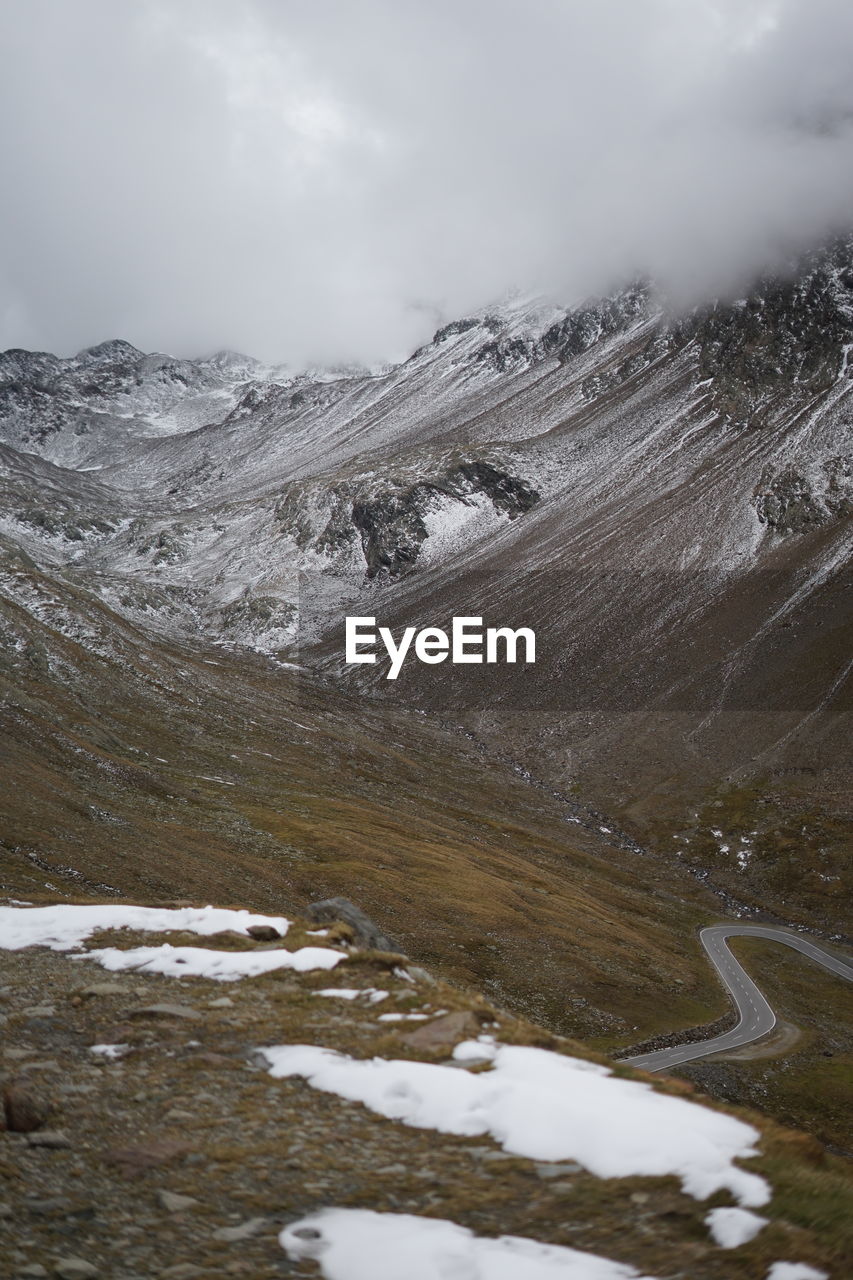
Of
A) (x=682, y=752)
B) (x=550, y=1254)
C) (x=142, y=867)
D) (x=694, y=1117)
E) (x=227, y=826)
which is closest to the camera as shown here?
(x=550, y=1254)

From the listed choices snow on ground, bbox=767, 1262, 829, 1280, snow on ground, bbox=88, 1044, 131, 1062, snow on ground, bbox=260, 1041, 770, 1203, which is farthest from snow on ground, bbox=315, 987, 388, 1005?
snow on ground, bbox=767, 1262, 829, 1280

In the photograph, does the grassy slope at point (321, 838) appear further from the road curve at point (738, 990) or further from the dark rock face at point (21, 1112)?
the dark rock face at point (21, 1112)

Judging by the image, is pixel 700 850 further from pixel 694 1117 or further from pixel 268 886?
pixel 694 1117

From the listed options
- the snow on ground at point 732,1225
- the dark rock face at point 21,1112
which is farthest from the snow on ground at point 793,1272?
the dark rock face at point 21,1112

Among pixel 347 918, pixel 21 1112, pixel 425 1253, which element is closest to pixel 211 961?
pixel 347 918

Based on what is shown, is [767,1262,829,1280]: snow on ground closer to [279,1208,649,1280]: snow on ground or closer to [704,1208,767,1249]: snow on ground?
[704,1208,767,1249]: snow on ground

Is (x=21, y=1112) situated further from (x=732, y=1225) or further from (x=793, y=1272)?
(x=793, y=1272)

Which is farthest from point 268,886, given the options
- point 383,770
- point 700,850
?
point 700,850
